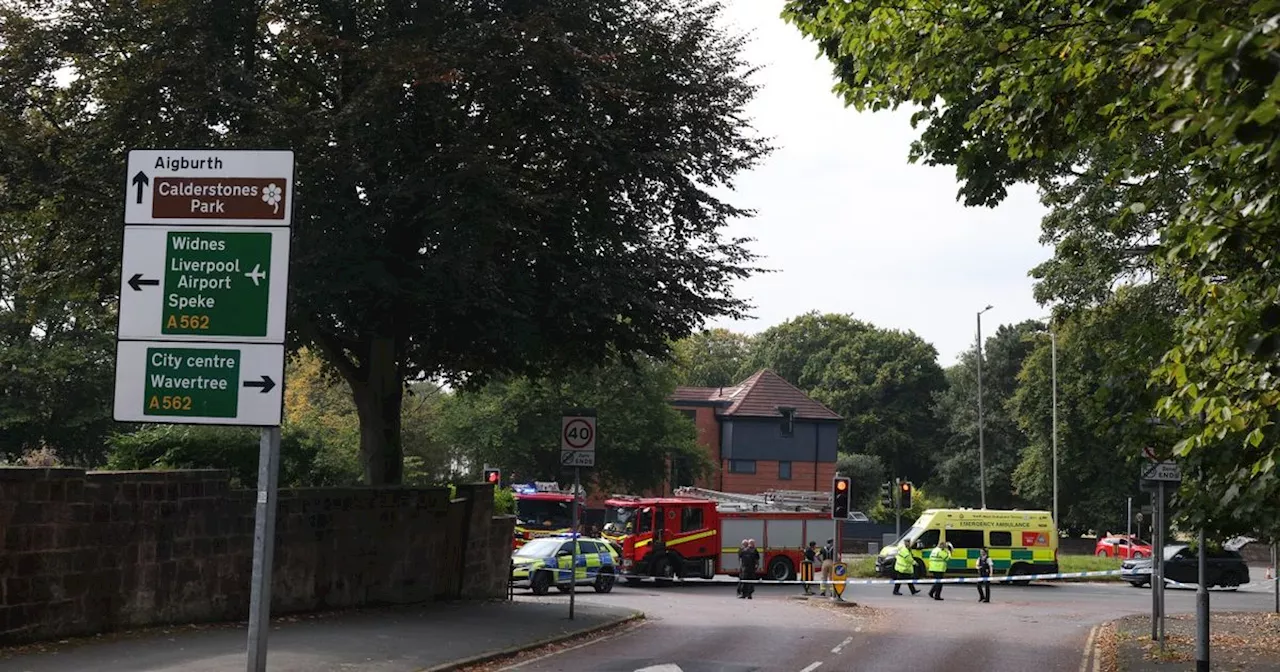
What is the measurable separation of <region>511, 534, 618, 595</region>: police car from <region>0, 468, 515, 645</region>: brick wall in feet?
24.0

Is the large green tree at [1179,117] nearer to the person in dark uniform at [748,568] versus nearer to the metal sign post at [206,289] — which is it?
the metal sign post at [206,289]

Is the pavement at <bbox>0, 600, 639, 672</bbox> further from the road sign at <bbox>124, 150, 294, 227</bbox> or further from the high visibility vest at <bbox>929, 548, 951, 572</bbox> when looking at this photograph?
the high visibility vest at <bbox>929, 548, 951, 572</bbox>

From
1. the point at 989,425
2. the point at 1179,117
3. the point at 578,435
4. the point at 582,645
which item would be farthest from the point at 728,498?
the point at 989,425

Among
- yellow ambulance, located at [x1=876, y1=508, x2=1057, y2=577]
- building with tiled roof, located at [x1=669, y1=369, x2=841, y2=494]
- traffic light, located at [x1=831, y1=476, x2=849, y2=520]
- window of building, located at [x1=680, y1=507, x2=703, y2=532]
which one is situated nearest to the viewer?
traffic light, located at [x1=831, y1=476, x2=849, y2=520]

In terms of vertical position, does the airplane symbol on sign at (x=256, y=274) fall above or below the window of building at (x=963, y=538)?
above

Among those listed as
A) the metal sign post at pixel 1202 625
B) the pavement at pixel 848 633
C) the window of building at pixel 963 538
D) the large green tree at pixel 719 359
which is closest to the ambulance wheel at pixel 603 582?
the pavement at pixel 848 633

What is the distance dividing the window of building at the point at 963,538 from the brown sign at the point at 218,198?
37.8 m

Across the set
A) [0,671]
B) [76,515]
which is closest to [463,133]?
[76,515]

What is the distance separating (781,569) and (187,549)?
27.7m

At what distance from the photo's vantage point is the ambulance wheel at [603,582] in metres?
34.0

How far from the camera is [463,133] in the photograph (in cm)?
2002

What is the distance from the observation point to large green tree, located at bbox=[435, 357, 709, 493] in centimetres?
6103

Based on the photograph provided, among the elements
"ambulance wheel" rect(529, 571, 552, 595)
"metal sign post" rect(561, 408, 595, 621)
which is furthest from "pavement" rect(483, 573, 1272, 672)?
"metal sign post" rect(561, 408, 595, 621)

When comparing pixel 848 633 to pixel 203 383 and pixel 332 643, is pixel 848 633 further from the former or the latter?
pixel 203 383
